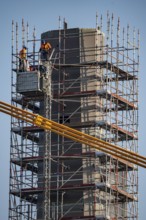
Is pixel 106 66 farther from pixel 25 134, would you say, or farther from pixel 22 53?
pixel 25 134

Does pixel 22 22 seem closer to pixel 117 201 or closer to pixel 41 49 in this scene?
pixel 41 49

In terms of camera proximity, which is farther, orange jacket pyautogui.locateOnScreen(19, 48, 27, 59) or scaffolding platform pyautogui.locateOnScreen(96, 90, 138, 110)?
orange jacket pyautogui.locateOnScreen(19, 48, 27, 59)

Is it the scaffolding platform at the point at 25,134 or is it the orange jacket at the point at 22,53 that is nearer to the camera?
the orange jacket at the point at 22,53

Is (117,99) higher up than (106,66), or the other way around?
(106,66)

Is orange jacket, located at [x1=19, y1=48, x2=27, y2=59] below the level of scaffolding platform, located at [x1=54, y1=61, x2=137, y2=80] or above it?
above

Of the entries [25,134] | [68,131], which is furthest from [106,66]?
[68,131]

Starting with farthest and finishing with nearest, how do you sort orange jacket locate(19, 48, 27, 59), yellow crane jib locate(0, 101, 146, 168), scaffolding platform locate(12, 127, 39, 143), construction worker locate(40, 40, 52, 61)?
construction worker locate(40, 40, 52, 61)
scaffolding platform locate(12, 127, 39, 143)
orange jacket locate(19, 48, 27, 59)
yellow crane jib locate(0, 101, 146, 168)

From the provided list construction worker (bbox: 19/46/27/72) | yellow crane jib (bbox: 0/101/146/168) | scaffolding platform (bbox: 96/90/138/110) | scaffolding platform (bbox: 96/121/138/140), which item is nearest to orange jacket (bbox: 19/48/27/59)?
construction worker (bbox: 19/46/27/72)

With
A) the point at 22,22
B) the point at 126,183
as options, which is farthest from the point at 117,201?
the point at 22,22

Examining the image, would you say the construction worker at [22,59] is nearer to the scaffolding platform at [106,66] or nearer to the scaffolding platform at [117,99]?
the scaffolding platform at [106,66]

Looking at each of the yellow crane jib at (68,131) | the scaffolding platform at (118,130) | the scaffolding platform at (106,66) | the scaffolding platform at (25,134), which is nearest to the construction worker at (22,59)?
the scaffolding platform at (106,66)

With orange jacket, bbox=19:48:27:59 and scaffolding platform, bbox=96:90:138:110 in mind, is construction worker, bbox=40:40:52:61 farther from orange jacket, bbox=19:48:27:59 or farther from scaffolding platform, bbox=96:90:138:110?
scaffolding platform, bbox=96:90:138:110

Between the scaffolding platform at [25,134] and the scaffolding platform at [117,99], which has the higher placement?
the scaffolding platform at [117,99]

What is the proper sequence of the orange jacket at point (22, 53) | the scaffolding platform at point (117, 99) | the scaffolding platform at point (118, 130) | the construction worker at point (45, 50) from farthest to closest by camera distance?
the construction worker at point (45, 50) < the orange jacket at point (22, 53) < the scaffolding platform at point (117, 99) < the scaffolding platform at point (118, 130)
